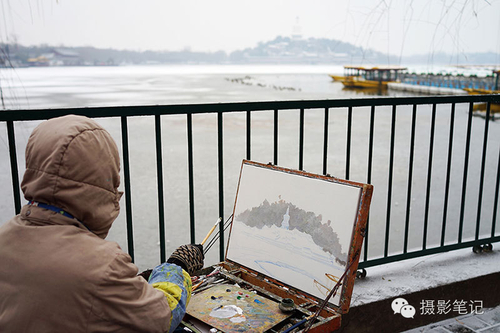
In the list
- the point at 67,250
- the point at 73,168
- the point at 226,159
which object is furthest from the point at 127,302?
the point at 226,159

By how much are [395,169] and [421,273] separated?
314 inches

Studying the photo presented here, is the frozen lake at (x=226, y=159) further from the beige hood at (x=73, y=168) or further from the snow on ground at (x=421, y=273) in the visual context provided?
the snow on ground at (x=421, y=273)

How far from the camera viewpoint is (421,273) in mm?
3066

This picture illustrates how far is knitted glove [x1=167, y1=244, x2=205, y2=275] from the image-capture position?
5.47ft

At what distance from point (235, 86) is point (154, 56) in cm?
997

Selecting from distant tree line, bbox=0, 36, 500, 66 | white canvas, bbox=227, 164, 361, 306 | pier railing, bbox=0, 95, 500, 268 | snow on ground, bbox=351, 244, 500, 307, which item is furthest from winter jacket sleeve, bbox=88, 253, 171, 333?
distant tree line, bbox=0, 36, 500, 66

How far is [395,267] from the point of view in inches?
124

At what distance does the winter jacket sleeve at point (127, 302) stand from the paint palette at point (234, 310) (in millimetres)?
289

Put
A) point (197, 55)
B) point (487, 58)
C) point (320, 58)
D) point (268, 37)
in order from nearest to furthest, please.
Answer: point (487, 58) < point (320, 58) < point (268, 37) < point (197, 55)

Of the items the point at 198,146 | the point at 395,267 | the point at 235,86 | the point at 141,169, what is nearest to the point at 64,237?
the point at 395,267

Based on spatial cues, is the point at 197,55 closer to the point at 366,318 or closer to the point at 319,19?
the point at 319,19

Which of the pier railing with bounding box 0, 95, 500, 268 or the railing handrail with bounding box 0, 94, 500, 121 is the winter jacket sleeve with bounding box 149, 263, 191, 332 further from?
the railing handrail with bounding box 0, 94, 500, 121

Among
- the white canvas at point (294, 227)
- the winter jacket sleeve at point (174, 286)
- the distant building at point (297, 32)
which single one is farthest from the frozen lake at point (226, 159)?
the winter jacket sleeve at point (174, 286)

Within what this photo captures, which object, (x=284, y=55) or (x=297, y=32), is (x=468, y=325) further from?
(x=297, y=32)
